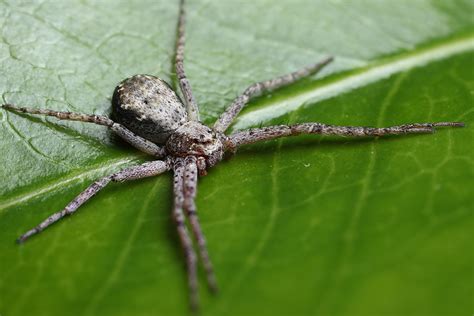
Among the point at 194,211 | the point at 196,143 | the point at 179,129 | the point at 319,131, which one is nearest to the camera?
the point at 194,211

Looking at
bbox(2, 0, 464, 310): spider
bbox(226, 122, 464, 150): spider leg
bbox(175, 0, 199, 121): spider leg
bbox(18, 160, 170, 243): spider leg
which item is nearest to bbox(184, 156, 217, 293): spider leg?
bbox(2, 0, 464, 310): spider

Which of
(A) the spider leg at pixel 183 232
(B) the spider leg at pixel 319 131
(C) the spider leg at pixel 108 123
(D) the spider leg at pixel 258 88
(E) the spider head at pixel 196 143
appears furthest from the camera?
(D) the spider leg at pixel 258 88

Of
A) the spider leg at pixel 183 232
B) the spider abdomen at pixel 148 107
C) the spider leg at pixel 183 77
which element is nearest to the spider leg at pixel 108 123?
the spider abdomen at pixel 148 107

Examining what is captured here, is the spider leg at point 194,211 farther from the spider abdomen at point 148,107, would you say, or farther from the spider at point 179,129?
the spider abdomen at point 148,107

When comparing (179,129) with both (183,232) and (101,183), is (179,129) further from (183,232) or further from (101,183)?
(183,232)

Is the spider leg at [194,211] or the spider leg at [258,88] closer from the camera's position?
the spider leg at [194,211]

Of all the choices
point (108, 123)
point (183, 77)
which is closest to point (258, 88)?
point (183, 77)

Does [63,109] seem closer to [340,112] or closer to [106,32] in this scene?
[106,32]

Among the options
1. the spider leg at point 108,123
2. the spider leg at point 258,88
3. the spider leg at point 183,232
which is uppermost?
the spider leg at point 258,88
